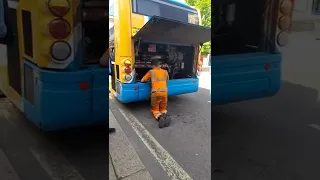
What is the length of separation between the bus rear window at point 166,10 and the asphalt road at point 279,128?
0.28 metres

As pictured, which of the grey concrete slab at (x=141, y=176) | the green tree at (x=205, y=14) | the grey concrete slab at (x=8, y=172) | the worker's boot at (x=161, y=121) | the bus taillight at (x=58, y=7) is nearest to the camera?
the bus taillight at (x=58, y=7)

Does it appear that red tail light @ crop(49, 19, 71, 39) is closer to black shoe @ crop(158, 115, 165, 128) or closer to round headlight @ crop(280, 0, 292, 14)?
black shoe @ crop(158, 115, 165, 128)

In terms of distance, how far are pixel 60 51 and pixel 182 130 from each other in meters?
0.45

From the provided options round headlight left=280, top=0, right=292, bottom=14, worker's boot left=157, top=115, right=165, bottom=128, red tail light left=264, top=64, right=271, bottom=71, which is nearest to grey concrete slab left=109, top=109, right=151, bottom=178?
worker's boot left=157, top=115, right=165, bottom=128

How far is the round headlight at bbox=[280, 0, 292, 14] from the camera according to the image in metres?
0.64

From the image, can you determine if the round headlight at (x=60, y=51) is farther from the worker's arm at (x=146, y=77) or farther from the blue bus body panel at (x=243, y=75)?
the blue bus body panel at (x=243, y=75)

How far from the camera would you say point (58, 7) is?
58 centimetres

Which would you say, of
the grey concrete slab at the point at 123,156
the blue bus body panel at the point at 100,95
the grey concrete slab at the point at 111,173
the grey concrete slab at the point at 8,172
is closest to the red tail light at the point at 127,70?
the blue bus body panel at the point at 100,95

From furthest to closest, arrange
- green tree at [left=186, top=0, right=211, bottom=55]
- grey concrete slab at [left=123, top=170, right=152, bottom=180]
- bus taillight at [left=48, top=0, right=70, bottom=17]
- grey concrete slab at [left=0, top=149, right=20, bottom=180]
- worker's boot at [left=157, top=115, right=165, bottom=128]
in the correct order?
1. grey concrete slab at [left=0, top=149, right=20, bottom=180]
2. grey concrete slab at [left=123, top=170, right=152, bottom=180]
3. worker's boot at [left=157, top=115, right=165, bottom=128]
4. green tree at [left=186, top=0, right=211, bottom=55]
5. bus taillight at [left=48, top=0, right=70, bottom=17]

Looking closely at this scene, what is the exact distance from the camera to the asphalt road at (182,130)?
828mm

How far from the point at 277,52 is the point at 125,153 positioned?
57cm

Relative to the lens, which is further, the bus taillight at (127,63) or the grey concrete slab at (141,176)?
the grey concrete slab at (141,176)

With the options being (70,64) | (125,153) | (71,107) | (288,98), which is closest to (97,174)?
(125,153)

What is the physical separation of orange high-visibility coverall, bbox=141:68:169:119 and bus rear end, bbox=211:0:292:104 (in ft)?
0.54
